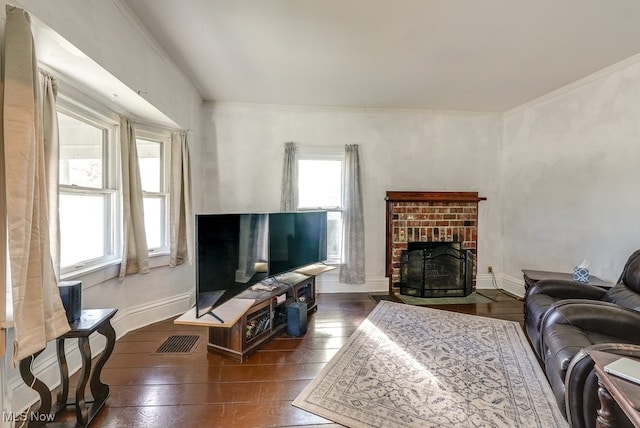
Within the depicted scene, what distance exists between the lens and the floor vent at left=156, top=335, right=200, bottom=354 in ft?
7.78

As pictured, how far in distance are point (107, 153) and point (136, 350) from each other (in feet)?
5.85

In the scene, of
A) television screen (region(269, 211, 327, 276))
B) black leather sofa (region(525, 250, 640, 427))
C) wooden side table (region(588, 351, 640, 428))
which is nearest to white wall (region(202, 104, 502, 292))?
television screen (region(269, 211, 327, 276))

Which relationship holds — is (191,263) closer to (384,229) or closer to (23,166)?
(23,166)

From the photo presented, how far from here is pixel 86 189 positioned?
224cm

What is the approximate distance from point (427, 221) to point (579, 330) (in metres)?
2.33

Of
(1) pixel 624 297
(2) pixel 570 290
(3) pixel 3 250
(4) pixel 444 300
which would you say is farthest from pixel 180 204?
(1) pixel 624 297

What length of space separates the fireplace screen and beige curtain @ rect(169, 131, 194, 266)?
9.42 ft

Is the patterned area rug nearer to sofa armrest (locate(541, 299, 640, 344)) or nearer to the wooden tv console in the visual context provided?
sofa armrest (locate(541, 299, 640, 344))

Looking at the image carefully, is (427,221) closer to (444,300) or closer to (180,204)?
(444,300)

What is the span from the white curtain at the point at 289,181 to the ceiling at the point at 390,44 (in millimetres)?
733

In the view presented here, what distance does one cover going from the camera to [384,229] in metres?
Answer: 4.01

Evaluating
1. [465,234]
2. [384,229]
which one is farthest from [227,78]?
[465,234]

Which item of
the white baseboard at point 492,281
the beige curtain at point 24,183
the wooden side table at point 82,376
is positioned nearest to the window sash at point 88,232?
the wooden side table at point 82,376

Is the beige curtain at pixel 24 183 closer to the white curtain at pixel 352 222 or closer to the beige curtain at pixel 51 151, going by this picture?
the beige curtain at pixel 51 151
